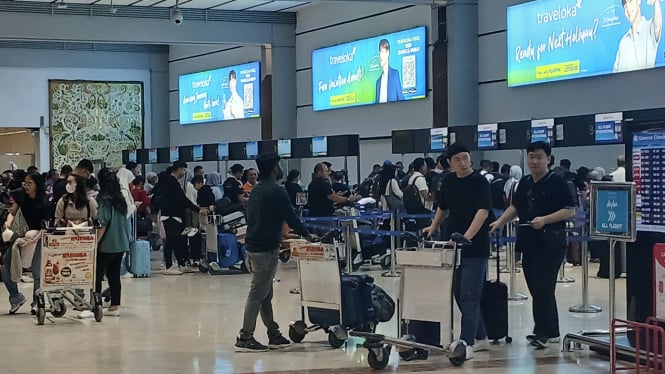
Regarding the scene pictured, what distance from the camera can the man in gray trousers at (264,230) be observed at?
8086 millimetres

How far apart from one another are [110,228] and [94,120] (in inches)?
911

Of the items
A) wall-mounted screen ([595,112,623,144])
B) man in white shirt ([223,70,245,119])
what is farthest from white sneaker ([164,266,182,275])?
man in white shirt ([223,70,245,119])

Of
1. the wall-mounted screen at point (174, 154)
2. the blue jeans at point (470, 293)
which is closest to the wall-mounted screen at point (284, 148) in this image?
the wall-mounted screen at point (174, 154)

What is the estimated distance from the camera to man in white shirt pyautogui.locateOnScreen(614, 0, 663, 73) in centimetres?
1639

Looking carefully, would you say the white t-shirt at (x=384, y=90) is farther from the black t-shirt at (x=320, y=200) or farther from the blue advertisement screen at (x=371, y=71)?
the black t-shirt at (x=320, y=200)

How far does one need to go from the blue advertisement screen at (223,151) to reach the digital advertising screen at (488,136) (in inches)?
309

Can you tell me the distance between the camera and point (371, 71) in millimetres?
23891

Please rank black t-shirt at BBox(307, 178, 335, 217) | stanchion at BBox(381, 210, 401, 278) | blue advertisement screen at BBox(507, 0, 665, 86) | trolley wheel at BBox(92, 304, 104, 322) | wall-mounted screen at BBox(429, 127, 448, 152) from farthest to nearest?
wall-mounted screen at BBox(429, 127, 448, 152), blue advertisement screen at BBox(507, 0, 665, 86), black t-shirt at BBox(307, 178, 335, 217), stanchion at BBox(381, 210, 401, 278), trolley wheel at BBox(92, 304, 104, 322)

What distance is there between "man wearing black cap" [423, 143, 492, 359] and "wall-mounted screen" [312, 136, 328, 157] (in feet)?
36.1

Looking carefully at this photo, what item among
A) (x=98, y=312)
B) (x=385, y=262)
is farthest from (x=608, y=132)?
(x=98, y=312)

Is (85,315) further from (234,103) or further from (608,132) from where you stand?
(234,103)

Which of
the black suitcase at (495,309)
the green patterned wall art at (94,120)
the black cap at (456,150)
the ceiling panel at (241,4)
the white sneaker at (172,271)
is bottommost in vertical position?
the white sneaker at (172,271)

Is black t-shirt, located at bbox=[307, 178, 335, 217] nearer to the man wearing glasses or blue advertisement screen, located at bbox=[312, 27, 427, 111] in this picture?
the man wearing glasses

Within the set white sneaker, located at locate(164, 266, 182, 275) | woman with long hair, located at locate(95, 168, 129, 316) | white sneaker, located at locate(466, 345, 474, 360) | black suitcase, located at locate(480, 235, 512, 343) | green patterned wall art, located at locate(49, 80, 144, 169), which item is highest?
green patterned wall art, located at locate(49, 80, 144, 169)
